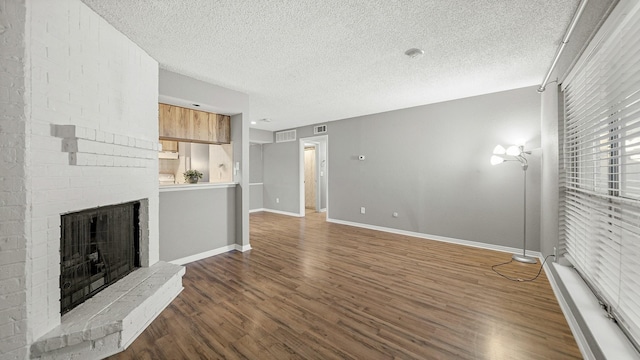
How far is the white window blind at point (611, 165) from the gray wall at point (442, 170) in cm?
143

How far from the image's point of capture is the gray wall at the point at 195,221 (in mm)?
3131

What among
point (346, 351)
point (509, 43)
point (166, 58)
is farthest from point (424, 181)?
point (166, 58)

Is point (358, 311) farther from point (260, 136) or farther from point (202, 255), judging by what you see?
point (260, 136)

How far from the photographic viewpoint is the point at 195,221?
3420 millimetres

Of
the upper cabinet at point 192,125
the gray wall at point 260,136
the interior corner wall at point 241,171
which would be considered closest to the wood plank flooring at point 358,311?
the interior corner wall at point 241,171

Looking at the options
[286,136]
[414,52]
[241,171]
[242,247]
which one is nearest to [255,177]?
[286,136]

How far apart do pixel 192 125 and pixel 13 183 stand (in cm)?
223

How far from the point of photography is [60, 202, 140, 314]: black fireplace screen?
70.3 inches

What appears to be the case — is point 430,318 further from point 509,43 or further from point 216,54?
point 216,54

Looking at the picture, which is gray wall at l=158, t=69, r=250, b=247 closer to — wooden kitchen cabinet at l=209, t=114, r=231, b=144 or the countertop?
wooden kitchen cabinet at l=209, t=114, r=231, b=144

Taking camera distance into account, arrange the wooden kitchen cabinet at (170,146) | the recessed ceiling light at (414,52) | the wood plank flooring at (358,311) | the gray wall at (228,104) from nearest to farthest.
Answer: the wood plank flooring at (358,311) → the recessed ceiling light at (414,52) → the gray wall at (228,104) → the wooden kitchen cabinet at (170,146)

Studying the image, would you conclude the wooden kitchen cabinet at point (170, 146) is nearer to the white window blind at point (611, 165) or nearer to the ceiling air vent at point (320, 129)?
the ceiling air vent at point (320, 129)

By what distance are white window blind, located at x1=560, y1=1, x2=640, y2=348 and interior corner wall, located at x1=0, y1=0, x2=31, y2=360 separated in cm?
325

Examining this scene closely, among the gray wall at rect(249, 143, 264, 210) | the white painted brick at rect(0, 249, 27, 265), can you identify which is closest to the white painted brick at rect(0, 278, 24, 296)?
the white painted brick at rect(0, 249, 27, 265)
